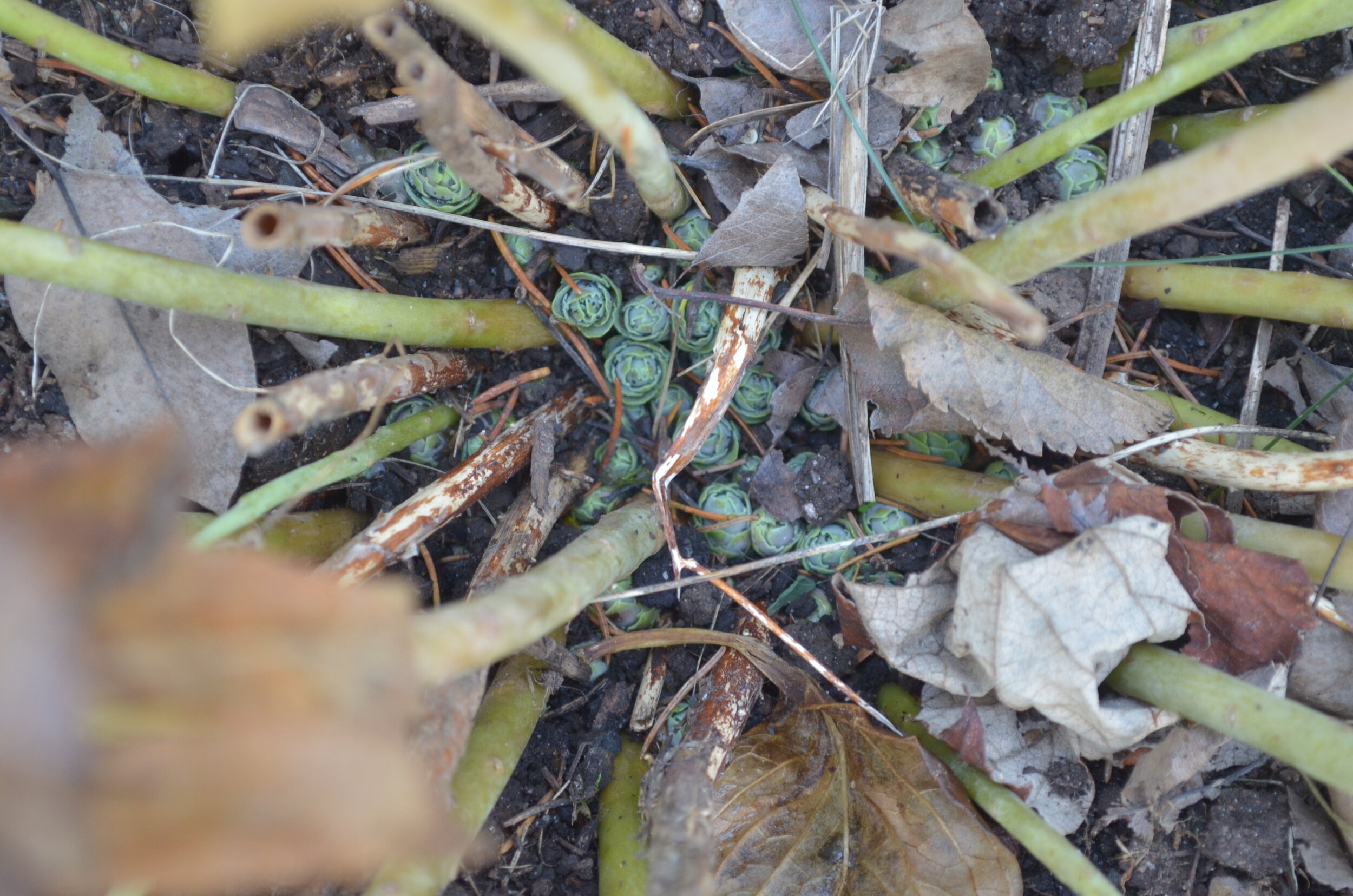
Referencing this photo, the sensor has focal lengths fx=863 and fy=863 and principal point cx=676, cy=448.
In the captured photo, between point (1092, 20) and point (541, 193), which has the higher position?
point (1092, 20)

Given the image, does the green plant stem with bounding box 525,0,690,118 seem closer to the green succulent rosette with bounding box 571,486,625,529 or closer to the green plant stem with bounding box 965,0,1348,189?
the green plant stem with bounding box 965,0,1348,189

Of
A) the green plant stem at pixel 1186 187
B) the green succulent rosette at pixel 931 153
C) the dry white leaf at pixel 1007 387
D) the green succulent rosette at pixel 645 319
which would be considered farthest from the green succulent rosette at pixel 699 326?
the green plant stem at pixel 1186 187

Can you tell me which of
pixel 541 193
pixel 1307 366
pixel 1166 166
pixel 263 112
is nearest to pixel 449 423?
pixel 541 193

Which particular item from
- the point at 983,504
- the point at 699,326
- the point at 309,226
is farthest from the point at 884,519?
the point at 309,226

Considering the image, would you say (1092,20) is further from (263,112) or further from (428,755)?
(428,755)

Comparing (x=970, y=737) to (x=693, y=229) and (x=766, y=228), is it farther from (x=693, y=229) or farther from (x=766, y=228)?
(x=693, y=229)

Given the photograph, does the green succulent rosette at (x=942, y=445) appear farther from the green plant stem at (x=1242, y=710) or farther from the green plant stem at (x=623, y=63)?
the green plant stem at (x=623, y=63)

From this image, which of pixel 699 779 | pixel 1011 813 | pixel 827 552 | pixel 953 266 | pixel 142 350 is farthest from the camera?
pixel 827 552

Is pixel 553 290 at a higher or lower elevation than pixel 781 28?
lower
